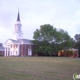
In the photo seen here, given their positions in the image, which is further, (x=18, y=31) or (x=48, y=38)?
(x=18, y=31)

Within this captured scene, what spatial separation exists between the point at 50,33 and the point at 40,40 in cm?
463

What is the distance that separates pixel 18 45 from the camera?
74375 millimetres

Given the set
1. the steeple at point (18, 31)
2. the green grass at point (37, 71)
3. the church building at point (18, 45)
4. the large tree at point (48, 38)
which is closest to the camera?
the green grass at point (37, 71)

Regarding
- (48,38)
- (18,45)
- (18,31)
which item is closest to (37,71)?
(48,38)

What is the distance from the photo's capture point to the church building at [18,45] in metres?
72.1

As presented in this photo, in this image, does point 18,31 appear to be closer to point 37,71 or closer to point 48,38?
point 48,38

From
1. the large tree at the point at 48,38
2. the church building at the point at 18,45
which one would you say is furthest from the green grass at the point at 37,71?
the church building at the point at 18,45

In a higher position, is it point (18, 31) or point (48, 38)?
point (18, 31)

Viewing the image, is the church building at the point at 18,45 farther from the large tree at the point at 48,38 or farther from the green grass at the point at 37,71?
the green grass at the point at 37,71

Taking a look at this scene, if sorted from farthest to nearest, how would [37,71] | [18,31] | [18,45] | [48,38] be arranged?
[18,31]
[18,45]
[48,38]
[37,71]

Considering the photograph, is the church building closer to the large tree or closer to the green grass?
the large tree

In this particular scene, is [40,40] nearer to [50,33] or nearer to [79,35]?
→ [50,33]

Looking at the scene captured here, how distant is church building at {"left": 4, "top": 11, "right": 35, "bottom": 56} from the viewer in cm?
7212

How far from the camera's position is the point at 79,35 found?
10331 centimetres
